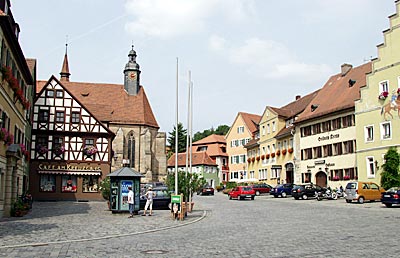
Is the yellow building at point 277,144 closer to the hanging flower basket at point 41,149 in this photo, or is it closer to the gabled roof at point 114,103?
the gabled roof at point 114,103

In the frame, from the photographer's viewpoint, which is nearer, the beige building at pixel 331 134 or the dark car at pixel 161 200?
the dark car at pixel 161 200

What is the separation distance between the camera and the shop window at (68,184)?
153 ft

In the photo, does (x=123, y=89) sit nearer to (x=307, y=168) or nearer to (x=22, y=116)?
(x=307, y=168)

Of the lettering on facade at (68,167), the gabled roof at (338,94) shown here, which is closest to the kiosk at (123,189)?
the lettering on facade at (68,167)

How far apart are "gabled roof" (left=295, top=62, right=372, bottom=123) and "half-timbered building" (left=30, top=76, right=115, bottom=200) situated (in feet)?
72.5

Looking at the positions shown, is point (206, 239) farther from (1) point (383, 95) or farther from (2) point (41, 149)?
(2) point (41, 149)

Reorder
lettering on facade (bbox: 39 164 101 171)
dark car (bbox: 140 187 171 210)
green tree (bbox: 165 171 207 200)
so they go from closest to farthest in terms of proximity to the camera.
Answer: green tree (bbox: 165 171 207 200), dark car (bbox: 140 187 171 210), lettering on facade (bbox: 39 164 101 171)

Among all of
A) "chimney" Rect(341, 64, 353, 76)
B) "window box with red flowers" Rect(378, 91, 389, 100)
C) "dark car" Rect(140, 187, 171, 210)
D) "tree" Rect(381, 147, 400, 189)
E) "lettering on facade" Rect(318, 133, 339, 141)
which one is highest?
"chimney" Rect(341, 64, 353, 76)

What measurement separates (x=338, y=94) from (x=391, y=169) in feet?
45.8

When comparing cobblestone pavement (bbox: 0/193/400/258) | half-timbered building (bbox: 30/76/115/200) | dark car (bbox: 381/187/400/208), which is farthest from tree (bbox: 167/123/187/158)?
cobblestone pavement (bbox: 0/193/400/258)

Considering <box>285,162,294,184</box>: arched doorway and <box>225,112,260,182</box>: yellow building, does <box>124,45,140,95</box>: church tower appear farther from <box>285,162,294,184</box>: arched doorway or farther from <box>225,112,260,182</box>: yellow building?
<box>285,162,294,184</box>: arched doorway

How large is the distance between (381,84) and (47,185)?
31861 mm

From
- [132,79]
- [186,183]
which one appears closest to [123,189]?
[186,183]

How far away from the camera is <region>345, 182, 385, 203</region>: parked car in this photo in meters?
36.6
